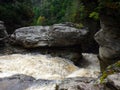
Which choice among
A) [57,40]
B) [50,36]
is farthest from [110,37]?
[50,36]

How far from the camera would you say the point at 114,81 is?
6648 millimetres

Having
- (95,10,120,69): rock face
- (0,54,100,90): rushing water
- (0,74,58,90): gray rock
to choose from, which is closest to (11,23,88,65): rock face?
(0,54,100,90): rushing water

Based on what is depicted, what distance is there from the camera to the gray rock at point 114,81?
6508mm

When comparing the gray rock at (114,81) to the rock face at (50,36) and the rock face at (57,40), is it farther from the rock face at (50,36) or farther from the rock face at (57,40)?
the rock face at (50,36)

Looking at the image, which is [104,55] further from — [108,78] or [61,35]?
[108,78]

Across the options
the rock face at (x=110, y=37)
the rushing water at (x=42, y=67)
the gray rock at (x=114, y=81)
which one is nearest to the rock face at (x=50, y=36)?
the rushing water at (x=42, y=67)

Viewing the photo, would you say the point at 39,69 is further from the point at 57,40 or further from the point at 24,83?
the point at 57,40

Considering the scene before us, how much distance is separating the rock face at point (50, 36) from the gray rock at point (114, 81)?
871 cm

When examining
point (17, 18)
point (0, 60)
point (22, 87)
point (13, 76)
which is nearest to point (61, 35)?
point (0, 60)

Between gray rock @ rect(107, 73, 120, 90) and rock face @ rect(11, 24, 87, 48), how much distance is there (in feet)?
28.6

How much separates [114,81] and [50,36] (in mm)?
9653

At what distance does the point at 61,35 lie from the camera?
612 inches

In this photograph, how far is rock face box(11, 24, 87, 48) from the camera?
1555 centimetres

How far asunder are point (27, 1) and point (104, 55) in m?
15.6
